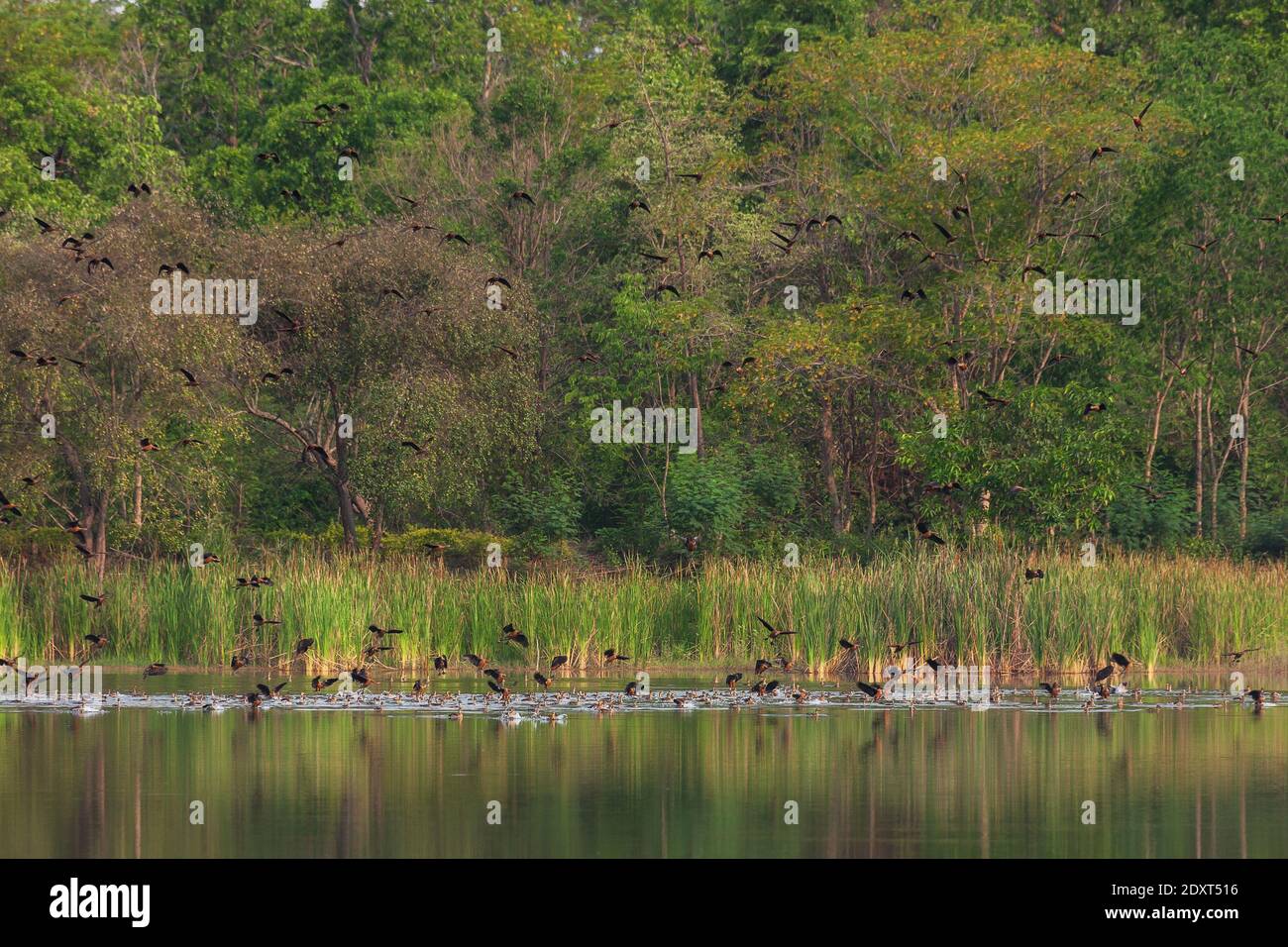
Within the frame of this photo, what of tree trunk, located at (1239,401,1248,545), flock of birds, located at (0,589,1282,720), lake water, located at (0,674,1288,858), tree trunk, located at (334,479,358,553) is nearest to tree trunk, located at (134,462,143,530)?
tree trunk, located at (334,479,358,553)

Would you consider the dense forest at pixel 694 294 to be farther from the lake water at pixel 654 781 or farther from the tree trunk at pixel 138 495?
the lake water at pixel 654 781

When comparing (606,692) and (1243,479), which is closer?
(606,692)

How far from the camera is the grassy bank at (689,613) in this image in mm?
24062

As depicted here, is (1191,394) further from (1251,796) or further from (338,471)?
(1251,796)

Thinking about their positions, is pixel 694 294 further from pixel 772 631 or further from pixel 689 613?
pixel 772 631

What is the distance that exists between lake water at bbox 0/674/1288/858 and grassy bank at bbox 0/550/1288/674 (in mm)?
2908

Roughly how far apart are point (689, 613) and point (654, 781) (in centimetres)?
1147

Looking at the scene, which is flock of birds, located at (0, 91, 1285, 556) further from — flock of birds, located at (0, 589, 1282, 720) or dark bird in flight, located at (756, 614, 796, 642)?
flock of birds, located at (0, 589, 1282, 720)

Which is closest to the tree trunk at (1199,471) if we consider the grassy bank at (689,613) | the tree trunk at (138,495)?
the grassy bank at (689,613)

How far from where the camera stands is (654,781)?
15312 millimetres

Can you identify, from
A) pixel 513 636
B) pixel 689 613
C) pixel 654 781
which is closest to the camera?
pixel 654 781

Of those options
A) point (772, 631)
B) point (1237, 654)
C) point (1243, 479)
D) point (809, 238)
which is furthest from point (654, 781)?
point (809, 238)

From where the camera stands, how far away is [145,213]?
108 feet

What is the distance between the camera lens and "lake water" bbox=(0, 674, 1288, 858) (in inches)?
497
